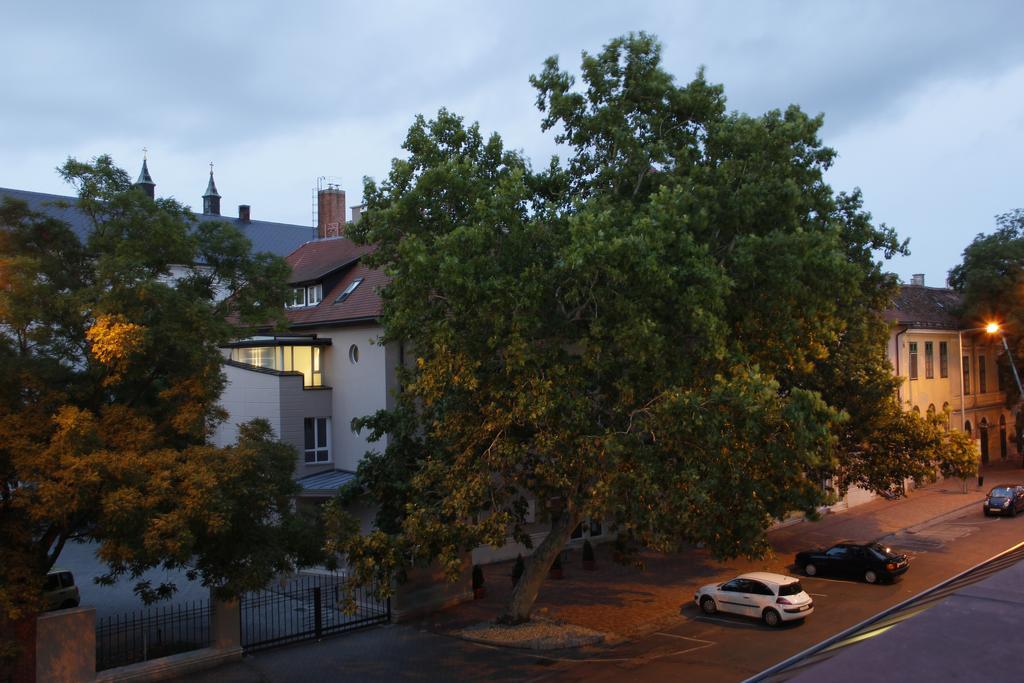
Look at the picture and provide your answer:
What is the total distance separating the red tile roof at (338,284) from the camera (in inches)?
1124

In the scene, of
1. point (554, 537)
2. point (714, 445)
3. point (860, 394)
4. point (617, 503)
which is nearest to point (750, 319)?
point (714, 445)

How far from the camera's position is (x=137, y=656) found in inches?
691

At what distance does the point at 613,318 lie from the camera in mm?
15938

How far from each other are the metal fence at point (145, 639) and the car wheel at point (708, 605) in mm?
12736

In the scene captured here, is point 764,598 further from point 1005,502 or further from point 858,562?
point 1005,502

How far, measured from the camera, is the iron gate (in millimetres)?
19797

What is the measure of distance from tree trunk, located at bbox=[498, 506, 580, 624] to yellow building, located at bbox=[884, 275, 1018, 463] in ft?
89.9

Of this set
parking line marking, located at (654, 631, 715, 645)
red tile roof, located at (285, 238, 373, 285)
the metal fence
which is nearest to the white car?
parking line marking, located at (654, 631, 715, 645)

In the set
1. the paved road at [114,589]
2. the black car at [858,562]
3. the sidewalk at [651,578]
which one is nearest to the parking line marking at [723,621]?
the sidewalk at [651,578]

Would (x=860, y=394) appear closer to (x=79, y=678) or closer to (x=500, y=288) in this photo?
(x=500, y=288)

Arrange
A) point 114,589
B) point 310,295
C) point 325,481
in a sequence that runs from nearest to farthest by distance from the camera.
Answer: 1. point 114,589
2. point 325,481
3. point 310,295

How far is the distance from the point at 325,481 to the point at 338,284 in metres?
8.44

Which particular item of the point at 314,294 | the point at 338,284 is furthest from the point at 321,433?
the point at 338,284

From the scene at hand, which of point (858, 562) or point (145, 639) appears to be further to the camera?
point (858, 562)
